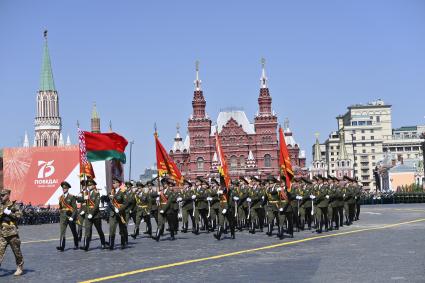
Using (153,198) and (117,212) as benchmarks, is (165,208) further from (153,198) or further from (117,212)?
(117,212)

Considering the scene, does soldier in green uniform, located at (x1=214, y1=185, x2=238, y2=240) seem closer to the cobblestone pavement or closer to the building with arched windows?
the cobblestone pavement

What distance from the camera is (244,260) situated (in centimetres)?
1686

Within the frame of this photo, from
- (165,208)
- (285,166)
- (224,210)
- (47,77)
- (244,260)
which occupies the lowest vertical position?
(244,260)

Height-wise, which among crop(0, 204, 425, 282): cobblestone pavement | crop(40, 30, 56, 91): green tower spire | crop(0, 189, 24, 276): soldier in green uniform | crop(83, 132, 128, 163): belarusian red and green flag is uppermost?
crop(40, 30, 56, 91): green tower spire

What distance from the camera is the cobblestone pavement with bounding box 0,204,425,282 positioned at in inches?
549

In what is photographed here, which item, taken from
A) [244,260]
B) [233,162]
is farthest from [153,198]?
[233,162]

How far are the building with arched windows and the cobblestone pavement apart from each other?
354ft

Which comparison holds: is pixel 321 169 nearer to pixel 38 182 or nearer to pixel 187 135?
pixel 187 135

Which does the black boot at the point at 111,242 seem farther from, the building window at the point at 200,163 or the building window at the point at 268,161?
the building window at the point at 268,161

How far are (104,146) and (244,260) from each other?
10.4 meters

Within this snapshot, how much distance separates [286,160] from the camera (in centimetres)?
2364

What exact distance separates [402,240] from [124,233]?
7516 millimetres

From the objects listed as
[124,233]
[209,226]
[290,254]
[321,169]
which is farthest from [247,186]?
[321,169]

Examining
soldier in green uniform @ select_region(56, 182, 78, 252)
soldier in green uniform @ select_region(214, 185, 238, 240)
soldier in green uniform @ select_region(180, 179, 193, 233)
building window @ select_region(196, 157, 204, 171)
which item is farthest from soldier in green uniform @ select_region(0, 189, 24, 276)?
building window @ select_region(196, 157, 204, 171)
